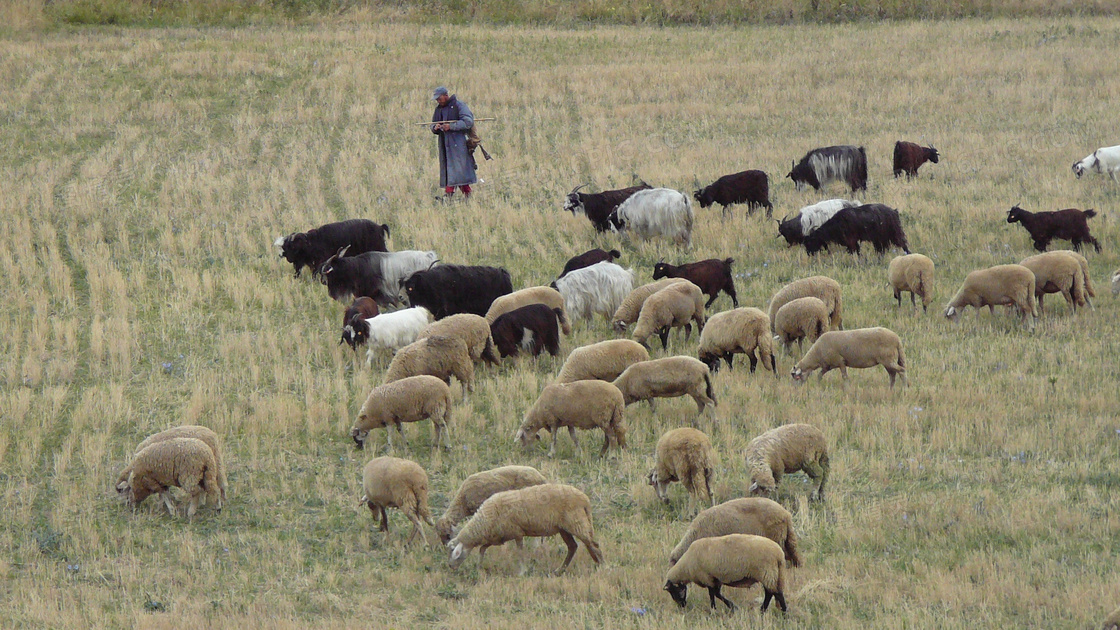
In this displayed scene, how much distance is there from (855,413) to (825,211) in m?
6.99

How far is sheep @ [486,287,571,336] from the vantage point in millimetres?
13297

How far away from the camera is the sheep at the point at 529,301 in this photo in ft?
43.6

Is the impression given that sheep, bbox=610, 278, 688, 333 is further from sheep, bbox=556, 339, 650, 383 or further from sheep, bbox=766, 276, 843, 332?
sheep, bbox=556, 339, 650, 383

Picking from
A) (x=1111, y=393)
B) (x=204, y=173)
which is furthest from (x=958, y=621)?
(x=204, y=173)

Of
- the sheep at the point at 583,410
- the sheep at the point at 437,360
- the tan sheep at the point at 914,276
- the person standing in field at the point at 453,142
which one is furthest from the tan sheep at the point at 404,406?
the person standing in field at the point at 453,142

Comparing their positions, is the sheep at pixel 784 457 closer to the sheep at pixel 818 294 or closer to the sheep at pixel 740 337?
the sheep at pixel 740 337

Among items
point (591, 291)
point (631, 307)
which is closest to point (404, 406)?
point (631, 307)

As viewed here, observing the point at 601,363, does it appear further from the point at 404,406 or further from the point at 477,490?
the point at 477,490

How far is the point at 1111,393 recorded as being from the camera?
10852 millimetres

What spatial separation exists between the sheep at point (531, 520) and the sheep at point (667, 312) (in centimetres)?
497

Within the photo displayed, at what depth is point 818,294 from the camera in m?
13.1

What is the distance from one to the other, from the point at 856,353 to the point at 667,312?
236cm

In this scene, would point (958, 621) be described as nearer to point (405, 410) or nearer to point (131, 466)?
point (405, 410)

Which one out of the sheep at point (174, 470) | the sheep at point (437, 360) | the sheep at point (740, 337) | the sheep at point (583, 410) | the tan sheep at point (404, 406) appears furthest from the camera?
the sheep at point (740, 337)
